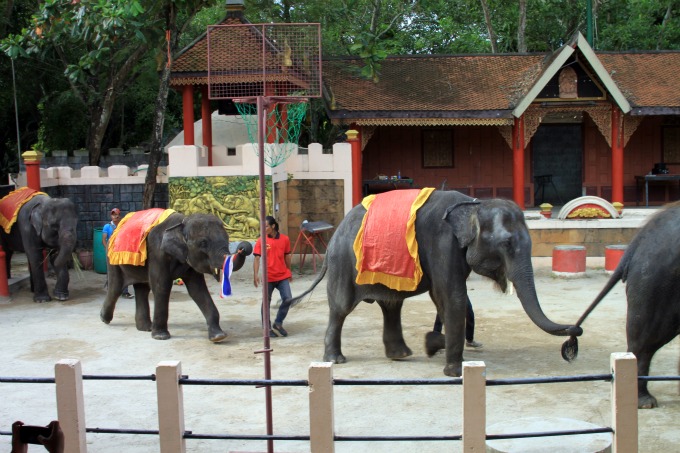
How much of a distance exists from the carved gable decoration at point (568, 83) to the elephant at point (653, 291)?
1333 cm

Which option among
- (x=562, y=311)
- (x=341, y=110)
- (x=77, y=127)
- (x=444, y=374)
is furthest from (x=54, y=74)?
(x=444, y=374)

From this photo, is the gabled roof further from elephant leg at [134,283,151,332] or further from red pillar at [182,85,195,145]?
elephant leg at [134,283,151,332]

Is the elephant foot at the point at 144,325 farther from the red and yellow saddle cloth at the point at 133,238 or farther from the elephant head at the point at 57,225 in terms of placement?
the elephant head at the point at 57,225

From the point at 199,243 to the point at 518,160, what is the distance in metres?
11.5

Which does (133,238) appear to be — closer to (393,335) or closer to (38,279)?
(38,279)

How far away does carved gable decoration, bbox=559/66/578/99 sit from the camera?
21328mm

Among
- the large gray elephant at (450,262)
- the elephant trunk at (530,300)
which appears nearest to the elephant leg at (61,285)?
the large gray elephant at (450,262)

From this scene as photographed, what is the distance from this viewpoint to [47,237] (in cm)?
1498

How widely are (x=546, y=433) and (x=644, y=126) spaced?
19665mm

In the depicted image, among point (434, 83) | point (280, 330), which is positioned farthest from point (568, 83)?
point (280, 330)

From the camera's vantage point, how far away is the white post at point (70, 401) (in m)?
6.08

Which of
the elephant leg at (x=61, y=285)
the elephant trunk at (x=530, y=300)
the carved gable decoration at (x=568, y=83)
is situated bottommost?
the elephant leg at (x=61, y=285)

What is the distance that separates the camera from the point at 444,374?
970 centimetres

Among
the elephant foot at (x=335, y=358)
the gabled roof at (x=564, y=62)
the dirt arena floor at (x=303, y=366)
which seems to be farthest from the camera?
the gabled roof at (x=564, y=62)
